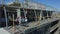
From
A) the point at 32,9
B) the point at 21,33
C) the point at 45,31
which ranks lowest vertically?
the point at 45,31

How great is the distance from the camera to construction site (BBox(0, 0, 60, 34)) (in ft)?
28.0

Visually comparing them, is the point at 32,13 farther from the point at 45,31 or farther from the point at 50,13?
the point at 50,13

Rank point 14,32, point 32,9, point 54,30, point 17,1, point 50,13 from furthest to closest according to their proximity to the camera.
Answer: point 50,13
point 32,9
point 17,1
point 54,30
point 14,32

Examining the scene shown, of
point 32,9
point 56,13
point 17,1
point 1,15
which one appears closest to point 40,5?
point 56,13

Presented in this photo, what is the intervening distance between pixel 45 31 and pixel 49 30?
0.53 m

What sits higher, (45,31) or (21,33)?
(21,33)

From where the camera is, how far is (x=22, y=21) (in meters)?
12.4

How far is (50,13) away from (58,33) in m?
11.2

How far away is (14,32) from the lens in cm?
724

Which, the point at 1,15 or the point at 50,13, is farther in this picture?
the point at 50,13

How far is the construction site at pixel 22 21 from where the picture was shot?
8.54 m

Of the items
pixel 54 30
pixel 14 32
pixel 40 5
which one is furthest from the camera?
pixel 40 5

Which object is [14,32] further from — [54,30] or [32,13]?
[32,13]

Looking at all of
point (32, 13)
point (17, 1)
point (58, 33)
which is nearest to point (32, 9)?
point (32, 13)
